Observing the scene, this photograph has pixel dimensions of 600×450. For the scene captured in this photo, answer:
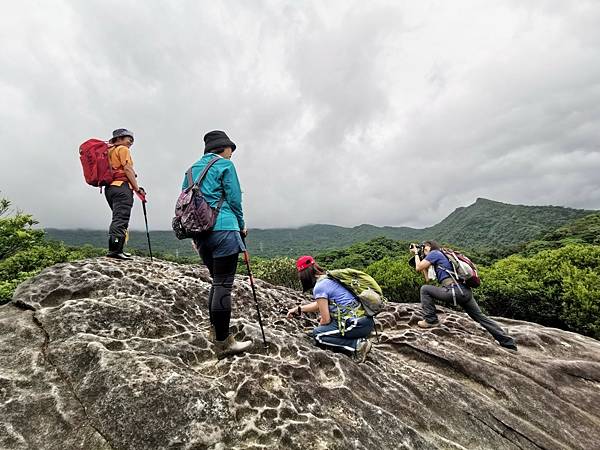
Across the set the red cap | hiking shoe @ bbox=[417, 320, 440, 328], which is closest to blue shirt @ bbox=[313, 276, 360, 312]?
the red cap

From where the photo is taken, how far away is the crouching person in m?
5.48

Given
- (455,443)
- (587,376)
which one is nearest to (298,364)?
(455,443)

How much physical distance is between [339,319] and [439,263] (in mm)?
4075

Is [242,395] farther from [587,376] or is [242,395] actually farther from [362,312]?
[587,376]

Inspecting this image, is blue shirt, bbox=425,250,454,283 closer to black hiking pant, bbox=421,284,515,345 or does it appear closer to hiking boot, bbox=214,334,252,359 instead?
black hiking pant, bbox=421,284,515,345

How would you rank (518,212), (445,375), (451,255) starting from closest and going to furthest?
(445,375)
(451,255)
(518,212)

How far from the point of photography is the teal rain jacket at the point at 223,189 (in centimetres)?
447

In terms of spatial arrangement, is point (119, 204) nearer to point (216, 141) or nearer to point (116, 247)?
point (116, 247)

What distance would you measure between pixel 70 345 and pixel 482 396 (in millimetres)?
6866

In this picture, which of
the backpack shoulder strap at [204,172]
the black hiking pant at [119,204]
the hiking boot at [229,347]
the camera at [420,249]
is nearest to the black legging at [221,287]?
the hiking boot at [229,347]

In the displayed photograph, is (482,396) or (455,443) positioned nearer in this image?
(455,443)

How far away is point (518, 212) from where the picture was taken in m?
142

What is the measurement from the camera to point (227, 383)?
415cm

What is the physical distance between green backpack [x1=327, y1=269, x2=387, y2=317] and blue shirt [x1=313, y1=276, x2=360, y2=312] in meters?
0.10
